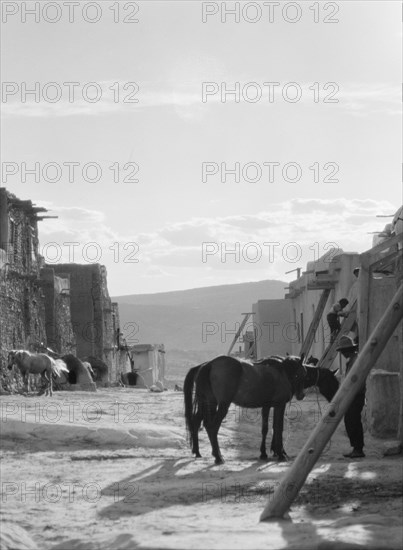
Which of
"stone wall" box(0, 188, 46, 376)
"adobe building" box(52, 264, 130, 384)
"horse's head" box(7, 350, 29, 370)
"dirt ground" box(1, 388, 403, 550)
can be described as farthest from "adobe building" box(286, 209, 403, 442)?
"adobe building" box(52, 264, 130, 384)

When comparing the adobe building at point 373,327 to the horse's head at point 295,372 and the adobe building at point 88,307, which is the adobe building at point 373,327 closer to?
the horse's head at point 295,372

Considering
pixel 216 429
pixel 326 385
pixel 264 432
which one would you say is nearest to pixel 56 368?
pixel 326 385

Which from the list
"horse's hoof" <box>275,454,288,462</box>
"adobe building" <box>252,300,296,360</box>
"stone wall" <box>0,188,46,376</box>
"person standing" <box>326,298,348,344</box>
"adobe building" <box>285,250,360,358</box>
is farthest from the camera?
"adobe building" <box>252,300,296,360</box>

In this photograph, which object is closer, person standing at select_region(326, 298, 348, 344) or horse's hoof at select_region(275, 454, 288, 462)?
horse's hoof at select_region(275, 454, 288, 462)

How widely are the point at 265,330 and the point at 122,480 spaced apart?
3230cm

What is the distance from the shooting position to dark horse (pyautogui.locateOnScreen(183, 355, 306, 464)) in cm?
1720

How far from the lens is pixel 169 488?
1349 centimetres

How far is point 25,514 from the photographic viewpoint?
462 inches

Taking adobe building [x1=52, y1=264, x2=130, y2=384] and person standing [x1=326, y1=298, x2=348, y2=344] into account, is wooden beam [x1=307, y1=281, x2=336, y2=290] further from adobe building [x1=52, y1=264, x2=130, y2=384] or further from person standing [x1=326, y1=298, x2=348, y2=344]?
adobe building [x1=52, y1=264, x2=130, y2=384]

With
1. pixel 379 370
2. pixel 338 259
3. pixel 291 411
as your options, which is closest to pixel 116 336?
pixel 338 259

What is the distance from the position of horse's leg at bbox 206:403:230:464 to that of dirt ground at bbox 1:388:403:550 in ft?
0.80

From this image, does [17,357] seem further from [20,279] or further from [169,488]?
[169,488]

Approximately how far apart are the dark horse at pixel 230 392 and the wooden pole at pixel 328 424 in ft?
16.4

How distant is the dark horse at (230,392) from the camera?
677 inches
